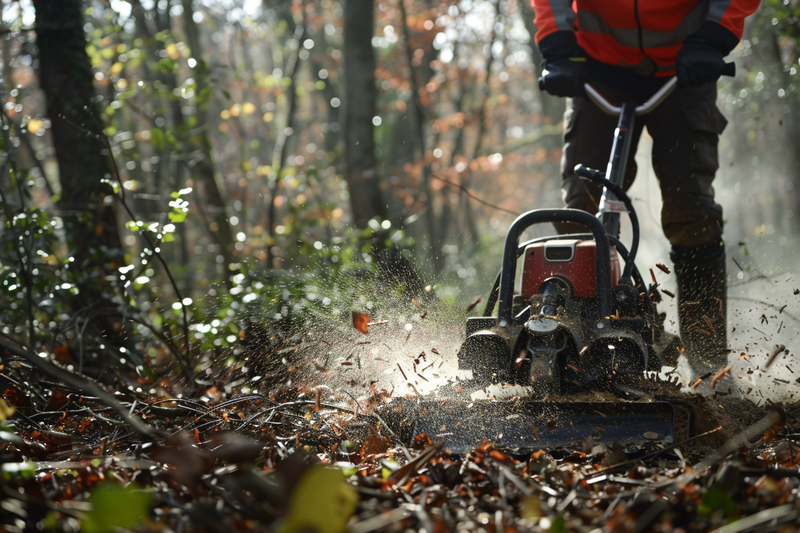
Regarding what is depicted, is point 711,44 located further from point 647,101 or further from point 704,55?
point 647,101

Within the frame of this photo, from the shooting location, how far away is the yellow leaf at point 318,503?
1.13m

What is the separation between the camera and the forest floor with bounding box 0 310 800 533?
1.25 meters

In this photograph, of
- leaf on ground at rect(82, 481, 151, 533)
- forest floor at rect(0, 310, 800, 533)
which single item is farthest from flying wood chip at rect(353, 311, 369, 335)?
leaf on ground at rect(82, 481, 151, 533)

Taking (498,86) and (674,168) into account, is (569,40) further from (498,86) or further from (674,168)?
(498,86)

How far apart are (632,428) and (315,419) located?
1.28 metres

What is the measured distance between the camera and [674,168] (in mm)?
3438

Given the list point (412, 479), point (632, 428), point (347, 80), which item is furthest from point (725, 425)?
point (347, 80)

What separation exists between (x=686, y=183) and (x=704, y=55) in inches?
29.5

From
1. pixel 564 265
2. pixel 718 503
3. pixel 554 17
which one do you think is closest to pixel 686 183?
pixel 554 17

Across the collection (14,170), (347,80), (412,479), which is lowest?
(412,479)

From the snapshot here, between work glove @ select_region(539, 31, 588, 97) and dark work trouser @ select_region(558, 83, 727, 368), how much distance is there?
328 millimetres

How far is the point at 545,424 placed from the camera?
219 centimetres

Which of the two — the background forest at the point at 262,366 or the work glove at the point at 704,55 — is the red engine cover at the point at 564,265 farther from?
the work glove at the point at 704,55

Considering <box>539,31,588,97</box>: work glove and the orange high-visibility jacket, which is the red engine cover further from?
the orange high-visibility jacket
